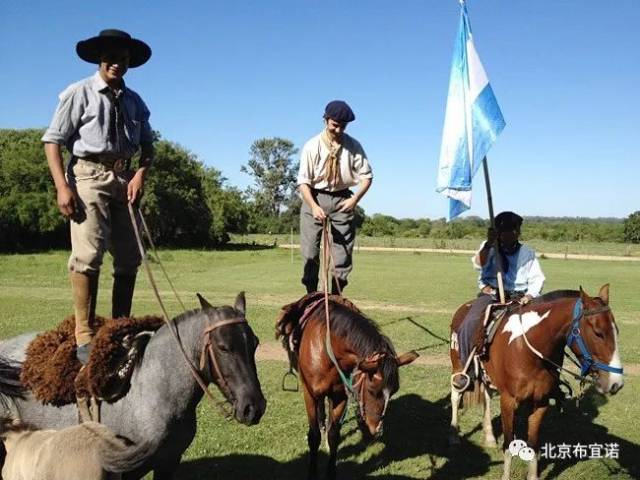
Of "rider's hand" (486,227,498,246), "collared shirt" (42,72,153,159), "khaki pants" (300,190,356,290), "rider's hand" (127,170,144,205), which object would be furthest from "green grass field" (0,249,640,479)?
"collared shirt" (42,72,153,159)

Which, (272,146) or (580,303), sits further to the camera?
(272,146)

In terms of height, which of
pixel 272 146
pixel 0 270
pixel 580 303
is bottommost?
pixel 0 270

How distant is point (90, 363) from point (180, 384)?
0.53m

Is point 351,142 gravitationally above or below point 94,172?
above

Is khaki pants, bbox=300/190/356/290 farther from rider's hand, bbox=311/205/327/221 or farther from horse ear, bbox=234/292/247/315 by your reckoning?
horse ear, bbox=234/292/247/315

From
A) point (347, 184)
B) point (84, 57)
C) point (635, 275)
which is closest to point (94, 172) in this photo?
point (84, 57)

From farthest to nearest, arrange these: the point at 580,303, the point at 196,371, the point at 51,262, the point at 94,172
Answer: the point at 51,262
the point at 580,303
the point at 94,172
the point at 196,371

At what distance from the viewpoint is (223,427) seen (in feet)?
21.4

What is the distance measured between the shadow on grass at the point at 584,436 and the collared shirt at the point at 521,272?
1.79 metres

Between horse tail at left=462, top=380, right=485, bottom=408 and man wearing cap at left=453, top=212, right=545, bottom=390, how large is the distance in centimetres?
33

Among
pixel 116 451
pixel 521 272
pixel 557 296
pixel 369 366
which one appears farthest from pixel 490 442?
pixel 116 451

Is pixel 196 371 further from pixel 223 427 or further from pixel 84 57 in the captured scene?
pixel 223 427

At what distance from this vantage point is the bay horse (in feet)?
14.7

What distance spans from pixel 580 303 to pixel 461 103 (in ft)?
8.26
